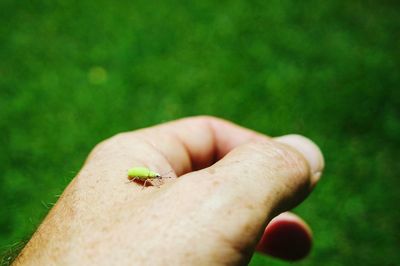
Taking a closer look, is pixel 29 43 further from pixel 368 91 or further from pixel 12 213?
pixel 368 91

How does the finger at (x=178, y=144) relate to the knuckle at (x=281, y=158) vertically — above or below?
below

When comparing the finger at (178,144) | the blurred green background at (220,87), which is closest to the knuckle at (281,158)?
the finger at (178,144)

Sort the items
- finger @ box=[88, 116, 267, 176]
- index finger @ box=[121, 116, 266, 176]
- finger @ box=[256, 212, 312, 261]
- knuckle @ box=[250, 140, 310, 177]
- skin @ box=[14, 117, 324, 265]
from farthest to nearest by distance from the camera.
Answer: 1. finger @ box=[256, 212, 312, 261]
2. index finger @ box=[121, 116, 266, 176]
3. finger @ box=[88, 116, 267, 176]
4. knuckle @ box=[250, 140, 310, 177]
5. skin @ box=[14, 117, 324, 265]

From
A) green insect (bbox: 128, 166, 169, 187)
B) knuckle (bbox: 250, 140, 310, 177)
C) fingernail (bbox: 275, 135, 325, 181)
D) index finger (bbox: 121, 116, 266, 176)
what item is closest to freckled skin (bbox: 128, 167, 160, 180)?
green insect (bbox: 128, 166, 169, 187)

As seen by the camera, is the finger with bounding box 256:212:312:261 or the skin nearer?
the skin

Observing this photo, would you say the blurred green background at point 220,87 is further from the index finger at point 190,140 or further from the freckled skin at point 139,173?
the freckled skin at point 139,173

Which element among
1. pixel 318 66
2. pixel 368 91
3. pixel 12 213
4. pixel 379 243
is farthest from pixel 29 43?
pixel 379 243

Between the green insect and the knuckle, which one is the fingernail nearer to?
the knuckle
